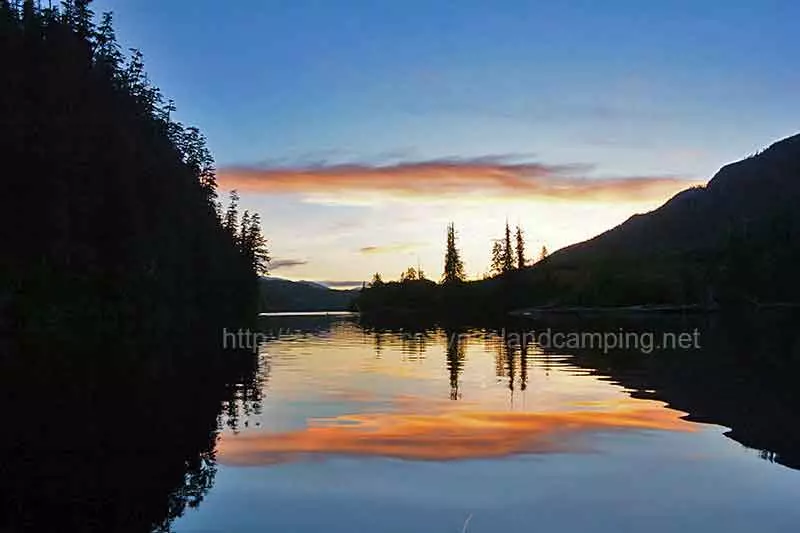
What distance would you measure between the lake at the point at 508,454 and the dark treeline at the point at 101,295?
1115 millimetres

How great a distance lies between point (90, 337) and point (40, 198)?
11.0 metres

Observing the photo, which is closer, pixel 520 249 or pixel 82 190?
pixel 82 190

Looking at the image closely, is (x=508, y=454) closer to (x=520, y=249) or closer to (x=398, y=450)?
(x=398, y=450)

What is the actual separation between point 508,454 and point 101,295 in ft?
166

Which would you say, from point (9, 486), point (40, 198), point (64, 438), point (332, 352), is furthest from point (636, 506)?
point (40, 198)

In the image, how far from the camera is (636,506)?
10.8 m

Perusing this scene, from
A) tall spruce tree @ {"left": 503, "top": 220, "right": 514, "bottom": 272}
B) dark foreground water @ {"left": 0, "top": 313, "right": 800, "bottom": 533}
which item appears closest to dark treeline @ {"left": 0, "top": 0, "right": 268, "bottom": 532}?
dark foreground water @ {"left": 0, "top": 313, "right": 800, "bottom": 533}

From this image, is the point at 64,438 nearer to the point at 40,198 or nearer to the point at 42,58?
the point at 40,198

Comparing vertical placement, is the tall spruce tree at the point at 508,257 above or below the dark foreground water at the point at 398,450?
above

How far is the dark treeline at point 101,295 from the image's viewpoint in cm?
1226

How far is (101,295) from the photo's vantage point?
59219 mm

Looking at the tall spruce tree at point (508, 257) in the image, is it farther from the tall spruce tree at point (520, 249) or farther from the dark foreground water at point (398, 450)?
the dark foreground water at point (398, 450)

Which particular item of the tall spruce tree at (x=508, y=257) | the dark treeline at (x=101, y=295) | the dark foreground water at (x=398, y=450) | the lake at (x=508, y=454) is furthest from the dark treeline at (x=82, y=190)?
the tall spruce tree at (x=508, y=257)

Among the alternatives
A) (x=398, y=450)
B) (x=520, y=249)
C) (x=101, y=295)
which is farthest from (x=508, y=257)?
(x=398, y=450)
